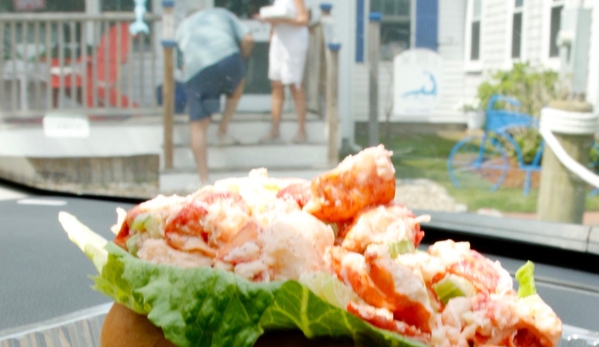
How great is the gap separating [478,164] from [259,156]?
2941 mm

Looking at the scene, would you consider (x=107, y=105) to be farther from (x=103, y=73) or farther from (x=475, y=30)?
(x=475, y=30)

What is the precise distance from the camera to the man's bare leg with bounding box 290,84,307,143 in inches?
332

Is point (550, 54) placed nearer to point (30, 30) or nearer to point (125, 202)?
point (125, 202)

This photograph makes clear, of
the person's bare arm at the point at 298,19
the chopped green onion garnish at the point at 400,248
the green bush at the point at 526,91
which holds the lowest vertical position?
the chopped green onion garnish at the point at 400,248

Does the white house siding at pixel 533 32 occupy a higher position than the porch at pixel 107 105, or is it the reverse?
the white house siding at pixel 533 32

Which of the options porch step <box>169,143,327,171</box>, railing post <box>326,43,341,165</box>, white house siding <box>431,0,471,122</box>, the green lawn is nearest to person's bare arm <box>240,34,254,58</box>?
railing post <box>326,43,341,165</box>

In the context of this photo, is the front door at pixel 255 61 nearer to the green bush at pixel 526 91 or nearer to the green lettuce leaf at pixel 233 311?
the green bush at pixel 526 91

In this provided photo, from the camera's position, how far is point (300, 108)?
8469mm

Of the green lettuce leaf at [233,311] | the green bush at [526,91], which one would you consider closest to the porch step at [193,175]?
the green bush at [526,91]

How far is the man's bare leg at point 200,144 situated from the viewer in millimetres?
8141

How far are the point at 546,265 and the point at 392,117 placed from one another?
5.89 metres

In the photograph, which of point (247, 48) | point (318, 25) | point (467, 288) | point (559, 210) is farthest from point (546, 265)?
point (318, 25)

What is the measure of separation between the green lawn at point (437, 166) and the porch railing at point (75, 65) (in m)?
3.45

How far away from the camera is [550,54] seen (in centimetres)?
783
